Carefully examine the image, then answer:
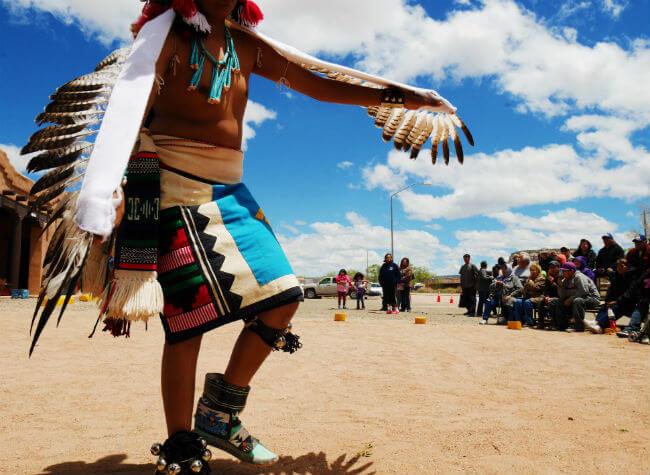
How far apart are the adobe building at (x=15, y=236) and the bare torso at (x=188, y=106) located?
19.4 meters

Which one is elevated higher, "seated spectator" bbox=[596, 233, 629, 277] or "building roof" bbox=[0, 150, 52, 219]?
"building roof" bbox=[0, 150, 52, 219]

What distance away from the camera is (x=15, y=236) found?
2073cm

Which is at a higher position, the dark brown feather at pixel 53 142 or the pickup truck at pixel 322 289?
the dark brown feather at pixel 53 142

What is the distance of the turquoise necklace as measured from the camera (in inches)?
80.7

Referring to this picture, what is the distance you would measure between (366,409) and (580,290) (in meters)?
7.47

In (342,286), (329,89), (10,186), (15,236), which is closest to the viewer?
(329,89)

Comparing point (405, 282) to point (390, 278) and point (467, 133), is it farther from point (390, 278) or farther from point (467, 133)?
point (467, 133)

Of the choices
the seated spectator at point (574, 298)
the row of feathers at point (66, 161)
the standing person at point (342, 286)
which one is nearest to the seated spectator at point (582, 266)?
the seated spectator at point (574, 298)

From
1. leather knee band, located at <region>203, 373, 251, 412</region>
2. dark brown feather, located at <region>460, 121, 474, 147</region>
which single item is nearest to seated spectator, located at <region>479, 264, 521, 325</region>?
dark brown feather, located at <region>460, 121, 474, 147</region>

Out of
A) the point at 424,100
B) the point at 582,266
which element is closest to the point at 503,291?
the point at 582,266

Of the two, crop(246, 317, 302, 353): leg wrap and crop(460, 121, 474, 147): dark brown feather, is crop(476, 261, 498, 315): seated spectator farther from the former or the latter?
crop(246, 317, 302, 353): leg wrap

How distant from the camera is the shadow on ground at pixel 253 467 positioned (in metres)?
2.22

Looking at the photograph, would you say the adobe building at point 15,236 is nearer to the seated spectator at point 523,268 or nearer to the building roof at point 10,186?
the building roof at point 10,186

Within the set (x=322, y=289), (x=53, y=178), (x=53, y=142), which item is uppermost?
(x=53, y=142)
